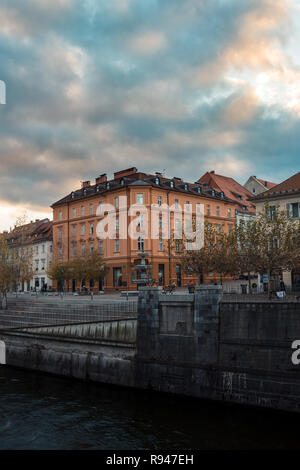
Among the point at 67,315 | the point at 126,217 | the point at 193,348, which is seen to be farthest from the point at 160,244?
the point at 193,348

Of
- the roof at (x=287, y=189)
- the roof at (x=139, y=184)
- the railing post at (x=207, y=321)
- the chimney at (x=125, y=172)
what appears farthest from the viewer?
the chimney at (x=125, y=172)

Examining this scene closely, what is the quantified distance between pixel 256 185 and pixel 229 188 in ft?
25.4

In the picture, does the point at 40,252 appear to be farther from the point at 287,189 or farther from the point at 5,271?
the point at 287,189

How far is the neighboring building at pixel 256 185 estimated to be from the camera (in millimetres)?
79000

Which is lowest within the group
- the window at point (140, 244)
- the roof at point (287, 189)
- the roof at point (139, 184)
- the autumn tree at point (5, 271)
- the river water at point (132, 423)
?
the river water at point (132, 423)

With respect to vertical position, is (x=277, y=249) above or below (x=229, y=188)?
below

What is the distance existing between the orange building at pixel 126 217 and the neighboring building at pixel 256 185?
11.6 m

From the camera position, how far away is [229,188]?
7481cm

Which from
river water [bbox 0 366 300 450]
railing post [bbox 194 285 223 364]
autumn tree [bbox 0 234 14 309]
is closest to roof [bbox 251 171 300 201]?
railing post [bbox 194 285 223 364]

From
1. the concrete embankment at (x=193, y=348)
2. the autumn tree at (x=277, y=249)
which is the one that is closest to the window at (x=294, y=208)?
the autumn tree at (x=277, y=249)

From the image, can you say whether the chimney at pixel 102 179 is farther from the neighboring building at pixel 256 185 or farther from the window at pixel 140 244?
the neighboring building at pixel 256 185

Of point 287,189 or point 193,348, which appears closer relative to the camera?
point 193,348

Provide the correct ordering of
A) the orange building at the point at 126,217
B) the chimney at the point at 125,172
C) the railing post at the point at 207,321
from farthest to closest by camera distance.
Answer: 1. the chimney at the point at 125,172
2. the orange building at the point at 126,217
3. the railing post at the point at 207,321
